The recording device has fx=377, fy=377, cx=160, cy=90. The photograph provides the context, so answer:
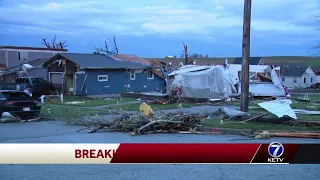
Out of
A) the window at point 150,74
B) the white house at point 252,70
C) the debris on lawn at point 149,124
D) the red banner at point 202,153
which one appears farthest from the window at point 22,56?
the red banner at point 202,153

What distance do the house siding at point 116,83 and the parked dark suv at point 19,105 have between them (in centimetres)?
1769

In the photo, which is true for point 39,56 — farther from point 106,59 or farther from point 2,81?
point 106,59

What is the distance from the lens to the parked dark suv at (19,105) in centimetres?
1642

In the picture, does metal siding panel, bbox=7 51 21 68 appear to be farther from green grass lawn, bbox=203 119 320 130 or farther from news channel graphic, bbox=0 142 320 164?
news channel graphic, bbox=0 142 320 164

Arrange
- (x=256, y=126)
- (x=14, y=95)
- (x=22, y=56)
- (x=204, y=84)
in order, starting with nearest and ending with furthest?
(x=256, y=126) → (x=14, y=95) → (x=204, y=84) → (x=22, y=56)

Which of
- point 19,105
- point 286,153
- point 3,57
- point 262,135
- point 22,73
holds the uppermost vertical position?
point 3,57

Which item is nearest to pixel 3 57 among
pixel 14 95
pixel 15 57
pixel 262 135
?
pixel 15 57

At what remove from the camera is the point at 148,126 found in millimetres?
Result: 12469

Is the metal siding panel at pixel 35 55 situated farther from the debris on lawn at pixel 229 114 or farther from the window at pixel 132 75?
the debris on lawn at pixel 229 114

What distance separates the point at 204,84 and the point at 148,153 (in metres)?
27.8

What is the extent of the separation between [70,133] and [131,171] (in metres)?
6.71

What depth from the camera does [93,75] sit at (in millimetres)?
35875

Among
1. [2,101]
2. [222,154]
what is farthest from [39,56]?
[222,154]

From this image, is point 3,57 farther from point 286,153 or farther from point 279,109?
point 286,153
